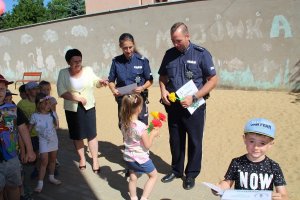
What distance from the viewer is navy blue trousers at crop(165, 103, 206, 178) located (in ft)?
15.4

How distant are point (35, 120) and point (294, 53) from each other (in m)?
7.82

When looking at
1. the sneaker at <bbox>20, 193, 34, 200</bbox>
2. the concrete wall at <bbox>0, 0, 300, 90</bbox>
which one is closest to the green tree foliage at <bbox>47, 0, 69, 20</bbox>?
the concrete wall at <bbox>0, 0, 300, 90</bbox>

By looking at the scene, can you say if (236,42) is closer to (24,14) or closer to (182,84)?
(182,84)

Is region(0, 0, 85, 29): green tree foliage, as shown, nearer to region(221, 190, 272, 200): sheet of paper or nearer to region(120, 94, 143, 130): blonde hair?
region(120, 94, 143, 130): blonde hair

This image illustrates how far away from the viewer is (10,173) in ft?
11.9

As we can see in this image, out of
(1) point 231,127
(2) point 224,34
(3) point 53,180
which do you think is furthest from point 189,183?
(2) point 224,34

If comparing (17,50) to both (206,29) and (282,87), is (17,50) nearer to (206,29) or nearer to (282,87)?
(206,29)

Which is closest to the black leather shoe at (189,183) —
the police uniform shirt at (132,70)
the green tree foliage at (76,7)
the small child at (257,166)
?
the police uniform shirt at (132,70)

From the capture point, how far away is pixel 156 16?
12500 mm

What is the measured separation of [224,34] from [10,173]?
8761 millimetres

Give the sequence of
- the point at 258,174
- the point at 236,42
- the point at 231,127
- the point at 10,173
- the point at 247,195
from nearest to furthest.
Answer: the point at 247,195
the point at 258,174
the point at 10,173
the point at 231,127
the point at 236,42

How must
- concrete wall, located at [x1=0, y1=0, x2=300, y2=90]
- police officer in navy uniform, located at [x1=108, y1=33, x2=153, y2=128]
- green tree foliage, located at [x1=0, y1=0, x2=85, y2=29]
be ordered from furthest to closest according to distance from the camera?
green tree foliage, located at [x1=0, y1=0, x2=85, y2=29], concrete wall, located at [x1=0, y1=0, x2=300, y2=90], police officer in navy uniform, located at [x1=108, y1=33, x2=153, y2=128]

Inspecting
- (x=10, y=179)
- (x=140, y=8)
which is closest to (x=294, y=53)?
(x=140, y=8)

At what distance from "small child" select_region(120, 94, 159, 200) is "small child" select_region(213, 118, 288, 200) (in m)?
1.32
